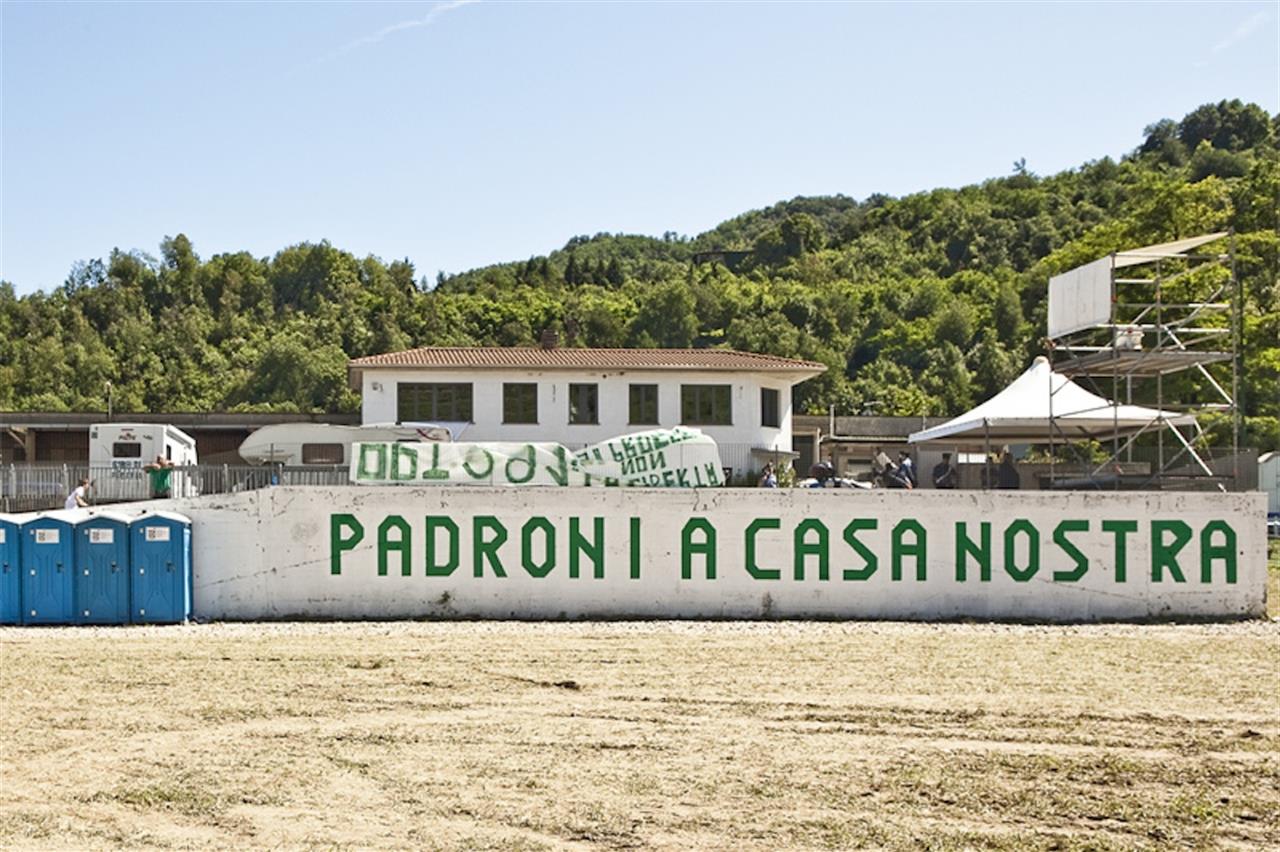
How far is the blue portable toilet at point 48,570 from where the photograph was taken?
22.8m

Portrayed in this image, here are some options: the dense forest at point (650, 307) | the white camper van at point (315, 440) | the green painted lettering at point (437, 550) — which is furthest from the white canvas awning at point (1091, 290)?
the dense forest at point (650, 307)

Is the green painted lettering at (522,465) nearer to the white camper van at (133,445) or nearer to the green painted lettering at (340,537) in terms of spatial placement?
the green painted lettering at (340,537)

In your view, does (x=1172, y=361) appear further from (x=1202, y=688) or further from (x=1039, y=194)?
(x=1039, y=194)

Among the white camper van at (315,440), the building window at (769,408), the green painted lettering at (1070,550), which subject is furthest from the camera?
the building window at (769,408)

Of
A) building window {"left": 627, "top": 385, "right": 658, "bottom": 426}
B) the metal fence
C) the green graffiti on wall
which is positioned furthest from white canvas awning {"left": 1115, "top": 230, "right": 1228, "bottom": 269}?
Result: building window {"left": 627, "top": 385, "right": 658, "bottom": 426}

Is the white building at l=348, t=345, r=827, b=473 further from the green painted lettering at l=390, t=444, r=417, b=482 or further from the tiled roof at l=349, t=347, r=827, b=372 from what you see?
the green painted lettering at l=390, t=444, r=417, b=482

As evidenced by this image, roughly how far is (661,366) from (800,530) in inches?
862

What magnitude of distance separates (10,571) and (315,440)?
16.5 m

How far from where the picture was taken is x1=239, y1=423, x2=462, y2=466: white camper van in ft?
123

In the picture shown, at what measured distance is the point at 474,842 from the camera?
967 cm

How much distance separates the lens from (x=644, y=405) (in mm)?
45531

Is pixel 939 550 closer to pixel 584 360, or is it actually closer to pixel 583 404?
pixel 583 404

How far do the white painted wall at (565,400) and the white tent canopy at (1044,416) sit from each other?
483 inches

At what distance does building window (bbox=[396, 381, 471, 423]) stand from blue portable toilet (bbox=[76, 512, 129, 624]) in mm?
21878
